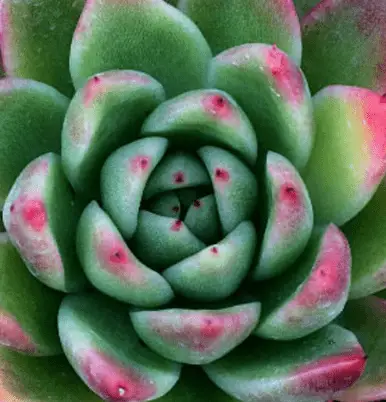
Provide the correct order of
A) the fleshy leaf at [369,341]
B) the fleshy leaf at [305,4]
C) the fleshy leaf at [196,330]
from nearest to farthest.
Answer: the fleshy leaf at [196,330] → the fleshy leaf at [369,341] → the fleshy leaf at [305,4]

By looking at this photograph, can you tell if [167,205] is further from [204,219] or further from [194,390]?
[194,390]

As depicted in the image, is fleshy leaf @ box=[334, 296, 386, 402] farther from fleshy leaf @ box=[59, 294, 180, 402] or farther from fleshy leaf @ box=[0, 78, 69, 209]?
fleshy leaf @ box=[0, 78, 69, 209]

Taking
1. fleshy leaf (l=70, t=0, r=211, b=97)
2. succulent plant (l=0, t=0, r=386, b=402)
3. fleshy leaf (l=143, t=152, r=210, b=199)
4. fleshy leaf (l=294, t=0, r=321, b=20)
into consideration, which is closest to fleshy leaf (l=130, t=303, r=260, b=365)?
succulent plant (l=0, t=0, r=386, b=402)

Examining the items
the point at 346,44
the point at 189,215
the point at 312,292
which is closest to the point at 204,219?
the point at 189,215

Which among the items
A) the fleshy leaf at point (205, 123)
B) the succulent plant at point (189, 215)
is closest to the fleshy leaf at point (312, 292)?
the succulent plant at point (189, 215)

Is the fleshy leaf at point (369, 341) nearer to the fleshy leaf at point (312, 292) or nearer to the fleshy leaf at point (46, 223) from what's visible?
the fleshy leaf at point (312, 292)
